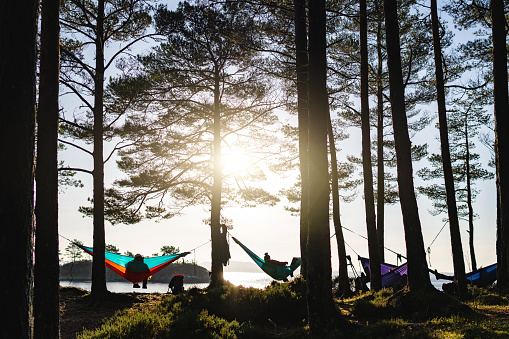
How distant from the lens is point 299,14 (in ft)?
21.6

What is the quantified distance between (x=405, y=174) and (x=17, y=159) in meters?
4.83

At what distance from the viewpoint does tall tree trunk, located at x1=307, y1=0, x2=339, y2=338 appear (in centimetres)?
411

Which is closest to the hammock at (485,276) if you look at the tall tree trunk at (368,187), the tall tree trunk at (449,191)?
the tall tree trunk at (449,191)

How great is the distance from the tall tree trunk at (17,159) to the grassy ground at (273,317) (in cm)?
194

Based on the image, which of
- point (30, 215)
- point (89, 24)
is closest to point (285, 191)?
point (89, 24)

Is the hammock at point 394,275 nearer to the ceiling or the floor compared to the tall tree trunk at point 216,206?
nearer to the floor

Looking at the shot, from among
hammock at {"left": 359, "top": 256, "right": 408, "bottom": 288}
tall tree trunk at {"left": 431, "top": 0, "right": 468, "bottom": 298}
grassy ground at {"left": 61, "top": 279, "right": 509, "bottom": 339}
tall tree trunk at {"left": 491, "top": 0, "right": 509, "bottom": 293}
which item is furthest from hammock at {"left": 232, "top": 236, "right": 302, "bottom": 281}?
tall tree trunk at {"left": 491, "top": 0, "right": 509, "bottom": 293}

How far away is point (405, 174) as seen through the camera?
5484mm

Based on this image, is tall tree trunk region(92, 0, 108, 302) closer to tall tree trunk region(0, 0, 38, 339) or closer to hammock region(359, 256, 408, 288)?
tall tree trunk region(0, 0, 38, 339)

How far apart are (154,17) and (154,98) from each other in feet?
5.98

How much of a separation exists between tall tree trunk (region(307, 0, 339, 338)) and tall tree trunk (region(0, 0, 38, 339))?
2812mm

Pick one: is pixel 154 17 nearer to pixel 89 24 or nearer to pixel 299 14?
pixel 89 24

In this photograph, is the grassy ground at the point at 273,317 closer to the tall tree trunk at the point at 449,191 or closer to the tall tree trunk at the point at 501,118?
the tall tree trunk at the point at 449,191

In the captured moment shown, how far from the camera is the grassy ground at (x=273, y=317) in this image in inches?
151
